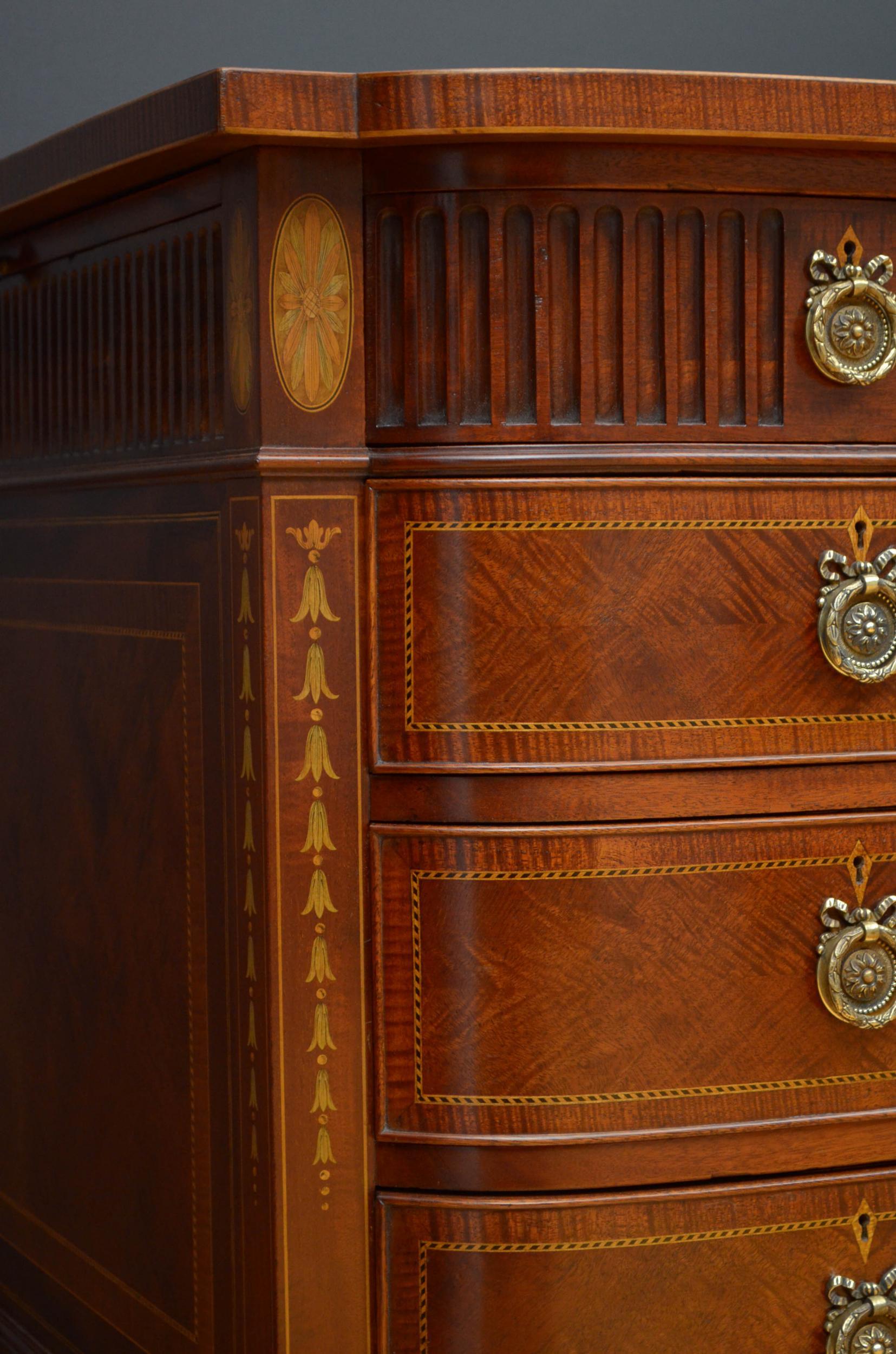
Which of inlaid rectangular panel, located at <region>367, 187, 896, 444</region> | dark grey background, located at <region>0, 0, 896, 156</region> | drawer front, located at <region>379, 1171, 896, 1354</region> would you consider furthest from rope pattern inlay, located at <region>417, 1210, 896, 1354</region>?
dark grey background, located at <region>0, 0, 896, 156</region>

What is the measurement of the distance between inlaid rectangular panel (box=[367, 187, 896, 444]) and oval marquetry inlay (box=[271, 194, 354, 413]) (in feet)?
0.07

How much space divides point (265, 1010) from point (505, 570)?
1.00ft

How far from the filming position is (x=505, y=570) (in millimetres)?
1018

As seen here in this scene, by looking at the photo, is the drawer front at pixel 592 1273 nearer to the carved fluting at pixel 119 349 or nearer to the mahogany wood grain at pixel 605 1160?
the mahogany wood grain at pixel 605 1160

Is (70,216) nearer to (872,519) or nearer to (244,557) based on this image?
(244,557)

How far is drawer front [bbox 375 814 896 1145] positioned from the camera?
103cm

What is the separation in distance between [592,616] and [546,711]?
2.5 inches

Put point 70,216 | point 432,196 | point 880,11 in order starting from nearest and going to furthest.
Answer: point 432,196 < point 70,216 < point 880,11

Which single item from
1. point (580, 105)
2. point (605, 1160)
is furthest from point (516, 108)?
point (605, 1160)

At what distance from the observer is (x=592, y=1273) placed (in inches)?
41.2

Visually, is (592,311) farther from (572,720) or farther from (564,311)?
(572,720)


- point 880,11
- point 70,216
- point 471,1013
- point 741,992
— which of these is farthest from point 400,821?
point 880,11

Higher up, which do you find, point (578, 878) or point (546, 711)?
point (546, 711)

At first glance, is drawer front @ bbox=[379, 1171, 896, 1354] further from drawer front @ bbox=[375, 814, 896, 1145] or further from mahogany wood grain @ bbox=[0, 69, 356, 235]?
mahogany wood grain @ bbox=[0, 69, 356, 235]
